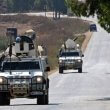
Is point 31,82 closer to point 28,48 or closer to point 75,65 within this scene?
point 28,48

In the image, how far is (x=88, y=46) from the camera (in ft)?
405

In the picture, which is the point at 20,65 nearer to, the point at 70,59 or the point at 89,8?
the point at 89,8

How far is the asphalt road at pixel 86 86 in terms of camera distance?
1203 inches

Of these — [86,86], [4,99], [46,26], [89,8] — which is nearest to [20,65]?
[4,99]

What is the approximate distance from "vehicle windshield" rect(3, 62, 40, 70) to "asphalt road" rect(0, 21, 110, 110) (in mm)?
1643

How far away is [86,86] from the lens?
51.8m

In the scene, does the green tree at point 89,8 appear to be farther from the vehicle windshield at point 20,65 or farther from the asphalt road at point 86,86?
the vehicle windshield at point 20,65

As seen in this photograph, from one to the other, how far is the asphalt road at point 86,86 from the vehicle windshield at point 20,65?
5.39ft

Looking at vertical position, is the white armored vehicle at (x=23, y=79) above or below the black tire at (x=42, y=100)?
above

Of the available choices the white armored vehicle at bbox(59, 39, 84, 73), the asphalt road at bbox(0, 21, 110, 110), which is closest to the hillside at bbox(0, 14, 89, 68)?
the asphalt road at bbox(0, 21, 110, 110)

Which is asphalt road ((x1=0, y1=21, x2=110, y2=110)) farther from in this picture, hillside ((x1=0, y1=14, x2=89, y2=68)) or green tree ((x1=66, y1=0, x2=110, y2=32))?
hillside ((x1=0, y1=14, x2=89, y2=68))

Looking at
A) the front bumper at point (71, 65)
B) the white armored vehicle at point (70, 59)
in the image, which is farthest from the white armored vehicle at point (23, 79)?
the front bumper at point (71, 65)

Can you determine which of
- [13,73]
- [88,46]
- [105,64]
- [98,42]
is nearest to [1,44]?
[105,64]

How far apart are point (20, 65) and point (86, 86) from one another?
21168mm
